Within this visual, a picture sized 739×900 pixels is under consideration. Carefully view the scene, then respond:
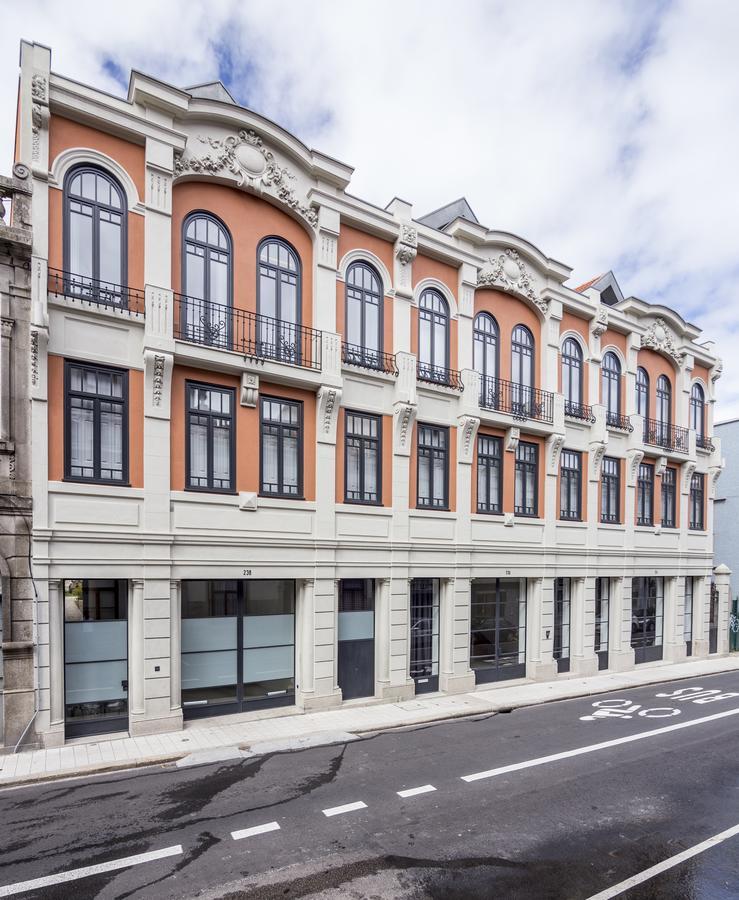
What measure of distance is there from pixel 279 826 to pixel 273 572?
651 cm

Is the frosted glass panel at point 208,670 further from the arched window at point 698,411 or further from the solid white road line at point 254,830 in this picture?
the arched window at point 698,411

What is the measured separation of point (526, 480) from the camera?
1972 centimetres

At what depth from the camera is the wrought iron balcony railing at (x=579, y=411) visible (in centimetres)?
2098

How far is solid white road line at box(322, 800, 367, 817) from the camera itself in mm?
9133

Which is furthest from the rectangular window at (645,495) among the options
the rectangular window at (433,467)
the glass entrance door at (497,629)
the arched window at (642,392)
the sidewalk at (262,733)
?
the rectangular window at (433,467)

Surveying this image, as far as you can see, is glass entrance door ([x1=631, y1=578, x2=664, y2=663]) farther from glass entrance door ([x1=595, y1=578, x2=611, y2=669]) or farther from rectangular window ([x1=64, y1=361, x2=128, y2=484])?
rectangular window ([x1=64, y1=361, x2=128, y2=484])

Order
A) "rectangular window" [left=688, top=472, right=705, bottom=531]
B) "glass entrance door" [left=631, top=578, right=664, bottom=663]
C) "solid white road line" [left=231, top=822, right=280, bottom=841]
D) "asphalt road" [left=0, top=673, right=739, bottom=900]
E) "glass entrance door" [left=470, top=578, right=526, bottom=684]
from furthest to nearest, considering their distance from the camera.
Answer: "rectangular window" [left=688, top=472, right=705, bottom=531]
"glass entrance door" [left=631, top=578, right=664, bottom=663]
"glass entrance door" [left=470, top=578, right=526, bottom=684]
"solid white road line" [left=231, top=822, right=280, bottom=841]
"asphalt road" [left=0, top=673, right=739, bottom=900]

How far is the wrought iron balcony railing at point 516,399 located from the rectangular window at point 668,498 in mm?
8208

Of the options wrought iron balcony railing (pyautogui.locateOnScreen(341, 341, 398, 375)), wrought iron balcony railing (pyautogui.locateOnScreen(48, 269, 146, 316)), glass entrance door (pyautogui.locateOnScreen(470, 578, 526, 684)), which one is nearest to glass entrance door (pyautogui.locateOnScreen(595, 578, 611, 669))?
glass entrance door (pyautogui.locateOnScreen(470, 578, 526, 684))

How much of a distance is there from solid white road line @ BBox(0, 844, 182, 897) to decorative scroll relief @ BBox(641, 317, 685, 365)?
76.5 ft

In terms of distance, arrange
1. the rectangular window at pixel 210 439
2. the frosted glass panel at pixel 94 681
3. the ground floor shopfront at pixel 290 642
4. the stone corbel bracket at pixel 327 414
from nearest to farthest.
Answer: the frosted glass panel at pixel 94 681 → the ground floor shopfront at pixel 290 642 → the rectangular window at pixel 210 439 → the stone corbel bracket at pixel 327 414

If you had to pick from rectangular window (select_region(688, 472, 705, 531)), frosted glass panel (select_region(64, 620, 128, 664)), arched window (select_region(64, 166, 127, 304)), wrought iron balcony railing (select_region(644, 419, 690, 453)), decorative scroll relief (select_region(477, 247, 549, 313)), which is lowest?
frosted glass panel (select_region(64, 620, 128, 664))

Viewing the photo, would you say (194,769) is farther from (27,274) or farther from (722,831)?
(27,274)

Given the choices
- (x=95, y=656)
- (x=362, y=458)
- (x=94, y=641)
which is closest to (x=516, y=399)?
(x=362, y=458)
